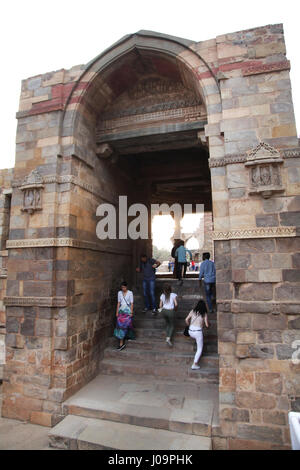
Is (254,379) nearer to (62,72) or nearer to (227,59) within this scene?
(227,59)

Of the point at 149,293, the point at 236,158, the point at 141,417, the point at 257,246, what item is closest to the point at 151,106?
the point at 236,158

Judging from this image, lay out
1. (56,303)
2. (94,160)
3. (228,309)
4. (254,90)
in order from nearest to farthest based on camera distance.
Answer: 1. (228,309)
2. (254,90)
3. (56,303)
4. (94,160)

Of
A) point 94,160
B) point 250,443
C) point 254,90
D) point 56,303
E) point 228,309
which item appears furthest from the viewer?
point 94,160

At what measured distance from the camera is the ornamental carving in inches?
156

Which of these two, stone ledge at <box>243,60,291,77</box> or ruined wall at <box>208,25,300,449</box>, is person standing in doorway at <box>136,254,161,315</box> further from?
stone ledge at <box>243,60,291,77</box>

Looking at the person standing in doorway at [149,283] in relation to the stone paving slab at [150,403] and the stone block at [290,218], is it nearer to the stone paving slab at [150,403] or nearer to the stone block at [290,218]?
the stone paving slab at [150,403]

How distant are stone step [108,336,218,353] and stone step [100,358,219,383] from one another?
14.3 inches

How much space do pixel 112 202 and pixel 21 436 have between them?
15.7ft

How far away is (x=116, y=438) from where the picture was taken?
3.75 meters

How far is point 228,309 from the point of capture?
4.02 meters

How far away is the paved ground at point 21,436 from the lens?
154 inches

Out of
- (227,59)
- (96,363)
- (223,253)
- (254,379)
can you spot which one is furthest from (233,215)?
(96,363)

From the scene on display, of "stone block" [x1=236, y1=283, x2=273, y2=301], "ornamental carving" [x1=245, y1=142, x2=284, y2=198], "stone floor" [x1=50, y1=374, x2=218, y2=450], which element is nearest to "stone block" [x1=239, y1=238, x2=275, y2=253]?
"stone block" [x1=236, y1=283, x2=273, y2=301]

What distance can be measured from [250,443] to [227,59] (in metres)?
5.71
